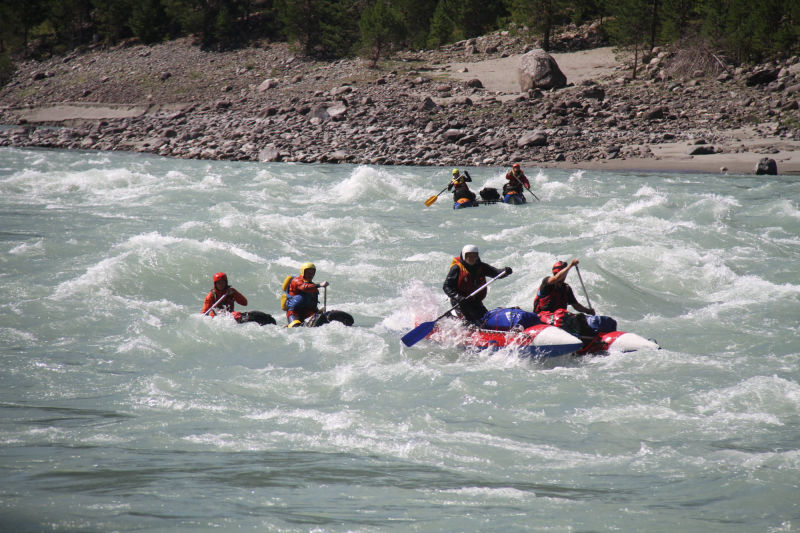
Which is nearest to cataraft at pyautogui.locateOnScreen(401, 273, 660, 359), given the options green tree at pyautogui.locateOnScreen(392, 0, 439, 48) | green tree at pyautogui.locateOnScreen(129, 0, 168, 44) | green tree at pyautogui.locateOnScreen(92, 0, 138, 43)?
green tree at pyautogui.locateOnScreen(392, 0, 439, 48)

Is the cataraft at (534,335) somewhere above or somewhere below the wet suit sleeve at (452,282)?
below

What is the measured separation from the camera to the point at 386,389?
25.4ft

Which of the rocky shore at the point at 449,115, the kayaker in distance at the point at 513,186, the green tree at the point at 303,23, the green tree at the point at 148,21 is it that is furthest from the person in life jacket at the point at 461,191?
the green tree at the point at 148,21

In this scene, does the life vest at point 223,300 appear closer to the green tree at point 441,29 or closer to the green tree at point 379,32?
the green tree at point 379,32

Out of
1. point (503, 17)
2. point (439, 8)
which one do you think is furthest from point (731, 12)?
point (439, 8)

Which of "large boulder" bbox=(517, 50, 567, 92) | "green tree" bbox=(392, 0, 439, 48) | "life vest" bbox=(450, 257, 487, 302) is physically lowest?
"life vest" bbox=(450, 257, 487, 302)

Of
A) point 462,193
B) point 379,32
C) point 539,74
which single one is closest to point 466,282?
point 462,193

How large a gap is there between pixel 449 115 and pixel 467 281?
27.3 metres

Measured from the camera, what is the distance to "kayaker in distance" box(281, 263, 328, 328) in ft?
32.6

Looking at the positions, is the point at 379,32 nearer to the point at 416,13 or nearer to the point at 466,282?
the point at 416,13

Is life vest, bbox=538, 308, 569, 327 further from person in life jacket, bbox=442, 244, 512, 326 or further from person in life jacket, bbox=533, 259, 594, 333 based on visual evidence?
person in life jacket, bbox=442, 244, 512, 326

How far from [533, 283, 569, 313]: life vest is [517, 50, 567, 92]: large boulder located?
30674 mm

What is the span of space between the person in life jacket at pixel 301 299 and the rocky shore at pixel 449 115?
65.5 feet

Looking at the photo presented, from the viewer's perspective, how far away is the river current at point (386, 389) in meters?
4.90
